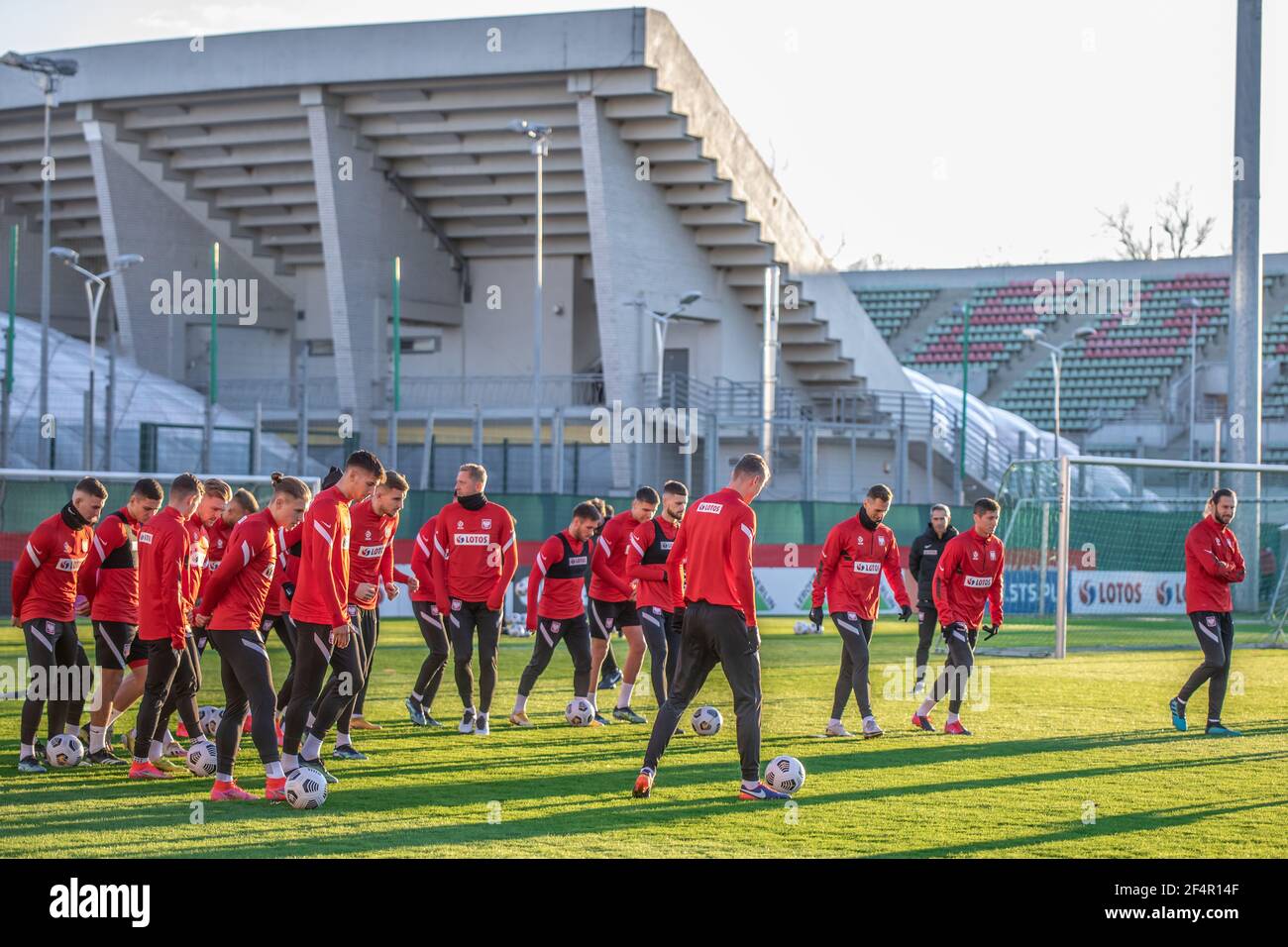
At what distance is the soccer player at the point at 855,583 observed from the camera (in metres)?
12.9

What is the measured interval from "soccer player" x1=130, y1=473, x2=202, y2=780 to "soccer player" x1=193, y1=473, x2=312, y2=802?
0.77 meters

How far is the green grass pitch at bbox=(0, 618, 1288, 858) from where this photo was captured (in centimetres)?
841

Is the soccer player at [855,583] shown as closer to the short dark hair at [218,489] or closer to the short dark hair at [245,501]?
the short dark hair at [245,501]

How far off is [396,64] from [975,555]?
27.9m

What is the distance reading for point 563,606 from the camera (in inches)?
536

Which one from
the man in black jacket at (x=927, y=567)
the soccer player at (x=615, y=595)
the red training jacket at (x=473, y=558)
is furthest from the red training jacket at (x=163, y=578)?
the man in black jacket at (x=927, y=567)

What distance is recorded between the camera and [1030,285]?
6238 centimetres

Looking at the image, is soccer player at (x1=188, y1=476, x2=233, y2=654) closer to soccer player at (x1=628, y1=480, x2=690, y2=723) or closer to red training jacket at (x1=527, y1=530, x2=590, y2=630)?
red training jacket at (x1=527, y1=530, x2=590, y2=630)

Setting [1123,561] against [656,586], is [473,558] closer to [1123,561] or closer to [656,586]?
[656,586]

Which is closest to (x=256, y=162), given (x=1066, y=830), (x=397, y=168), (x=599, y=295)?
(x=397, y=168)

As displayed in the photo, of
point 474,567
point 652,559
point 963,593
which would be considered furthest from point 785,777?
point 963,593
